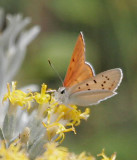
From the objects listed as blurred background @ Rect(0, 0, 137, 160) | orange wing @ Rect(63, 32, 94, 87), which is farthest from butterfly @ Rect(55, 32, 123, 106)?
blurred background @ Rect(0, 0, 137, 160)

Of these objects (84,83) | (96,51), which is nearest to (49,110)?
(84,83)

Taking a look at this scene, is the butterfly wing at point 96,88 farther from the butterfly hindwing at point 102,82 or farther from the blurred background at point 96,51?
the blurred background at point 96,51

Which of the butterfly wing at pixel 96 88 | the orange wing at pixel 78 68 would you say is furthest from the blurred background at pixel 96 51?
the orange wing at pixel 78 68

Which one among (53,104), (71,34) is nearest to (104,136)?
(71,34)

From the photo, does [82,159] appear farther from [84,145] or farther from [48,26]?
[48,26]

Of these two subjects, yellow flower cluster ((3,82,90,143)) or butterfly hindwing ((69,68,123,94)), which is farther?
butterfly hindwing ((69,68,123,94))

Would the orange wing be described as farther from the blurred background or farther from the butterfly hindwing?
the blurred background
